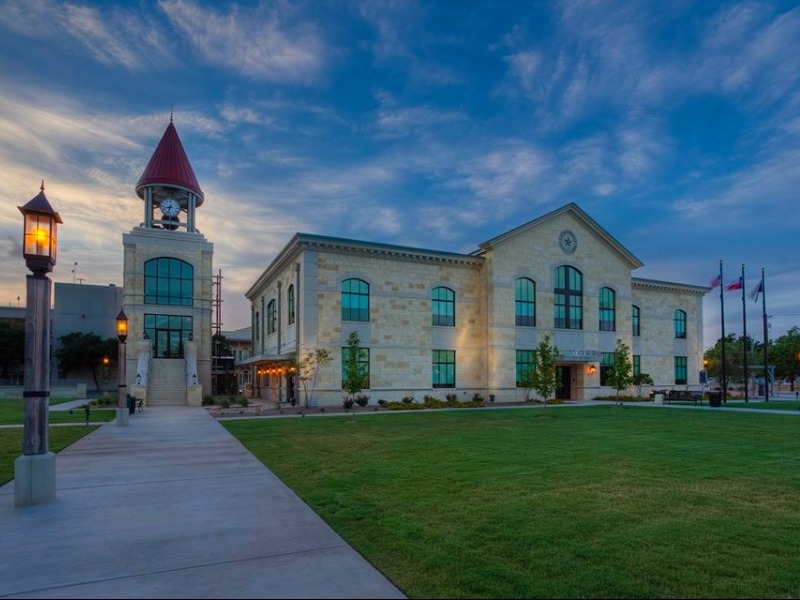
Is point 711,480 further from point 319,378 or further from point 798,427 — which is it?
point 319,378

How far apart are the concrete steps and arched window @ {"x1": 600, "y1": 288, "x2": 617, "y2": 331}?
31.9m

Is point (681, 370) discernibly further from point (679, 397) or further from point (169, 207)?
point (169, 207)

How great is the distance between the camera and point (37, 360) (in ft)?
27.6

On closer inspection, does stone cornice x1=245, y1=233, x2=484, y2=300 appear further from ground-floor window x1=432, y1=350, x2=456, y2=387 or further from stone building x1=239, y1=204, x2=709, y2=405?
ground-floor window x1=432, y1=350, x2=456, y2=387

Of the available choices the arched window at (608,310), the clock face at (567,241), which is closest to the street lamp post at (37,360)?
the clock face at (567,241)

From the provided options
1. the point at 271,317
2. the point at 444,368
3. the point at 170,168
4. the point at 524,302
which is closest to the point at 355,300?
the point at 444,368

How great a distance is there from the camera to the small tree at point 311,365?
30.3 meters

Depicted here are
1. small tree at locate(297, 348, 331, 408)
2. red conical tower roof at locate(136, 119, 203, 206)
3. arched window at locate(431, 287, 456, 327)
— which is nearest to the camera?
small tree at locate(297, 348, 331, 408)

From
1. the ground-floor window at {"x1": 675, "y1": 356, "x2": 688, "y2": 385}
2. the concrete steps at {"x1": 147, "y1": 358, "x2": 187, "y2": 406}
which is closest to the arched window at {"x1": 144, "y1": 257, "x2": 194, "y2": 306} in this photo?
the concrete steps at {"x1": 147, "y1": 358, "x2": 187, "y2": 406}

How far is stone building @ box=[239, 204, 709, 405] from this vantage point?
32.2 metres

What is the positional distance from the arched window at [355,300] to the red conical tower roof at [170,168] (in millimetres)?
19105

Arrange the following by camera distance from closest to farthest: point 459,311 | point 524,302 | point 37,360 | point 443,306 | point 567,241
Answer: point 37,360
point 443,306
point 459,311
point 524,302
point 567,241

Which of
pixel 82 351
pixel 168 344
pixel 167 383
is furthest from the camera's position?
pixel 82 351

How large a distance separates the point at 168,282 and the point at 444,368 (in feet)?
74.8
